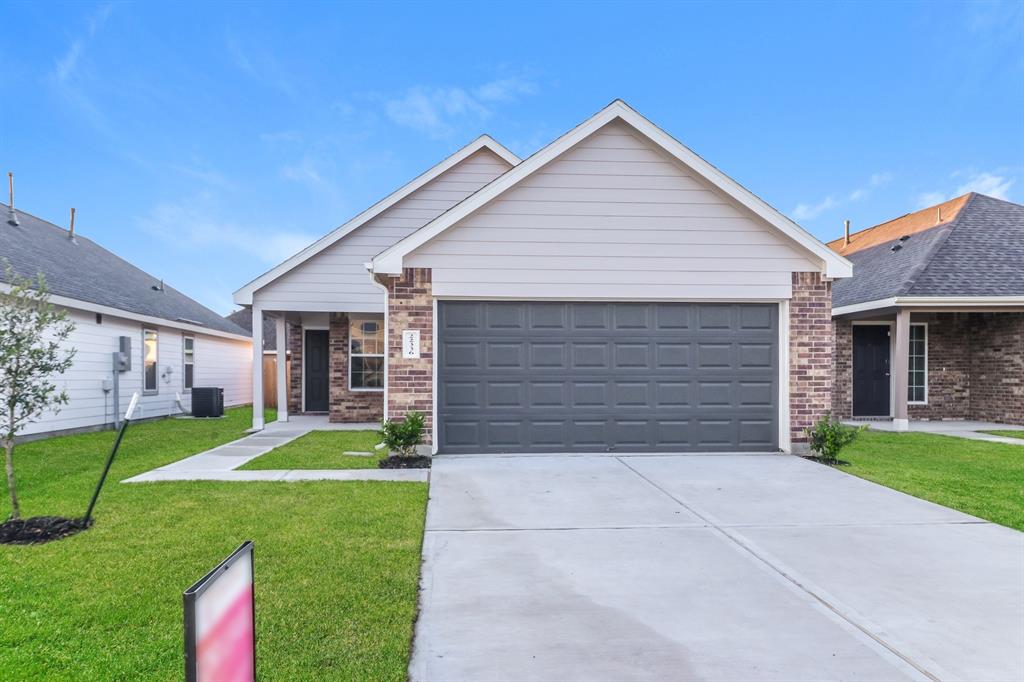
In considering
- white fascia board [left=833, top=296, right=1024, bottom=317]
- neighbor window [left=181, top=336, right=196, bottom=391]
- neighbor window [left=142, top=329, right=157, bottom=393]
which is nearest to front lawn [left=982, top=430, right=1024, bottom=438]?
white fascia board [left=833, top=296, right=1024, bottom=317]

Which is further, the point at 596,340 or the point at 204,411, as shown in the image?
the point at 204,411

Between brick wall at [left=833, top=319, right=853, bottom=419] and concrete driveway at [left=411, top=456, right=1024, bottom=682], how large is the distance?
28.8ft

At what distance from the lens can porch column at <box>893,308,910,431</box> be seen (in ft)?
39.1

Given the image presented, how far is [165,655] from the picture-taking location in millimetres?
2850

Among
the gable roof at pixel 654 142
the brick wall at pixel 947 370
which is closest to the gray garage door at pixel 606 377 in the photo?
the gable roof at pixel 654 142

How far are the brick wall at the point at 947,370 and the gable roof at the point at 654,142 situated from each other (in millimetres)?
8147

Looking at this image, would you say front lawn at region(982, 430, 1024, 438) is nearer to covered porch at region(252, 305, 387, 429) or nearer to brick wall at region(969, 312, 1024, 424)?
brick wall at region(969, 312, 1024, 424)

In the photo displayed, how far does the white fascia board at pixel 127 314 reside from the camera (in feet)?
35.4

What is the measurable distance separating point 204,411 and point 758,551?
602 inches

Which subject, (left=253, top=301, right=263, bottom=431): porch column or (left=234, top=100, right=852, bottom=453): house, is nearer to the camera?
(left=234, top=100, right=852, bottom=453): house

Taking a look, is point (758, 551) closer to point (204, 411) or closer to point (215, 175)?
point (204, 411)

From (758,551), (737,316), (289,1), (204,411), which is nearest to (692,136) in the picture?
(289,1)

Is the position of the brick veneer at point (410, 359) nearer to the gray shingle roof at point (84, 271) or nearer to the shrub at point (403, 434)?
the shrub at point (403, 434)

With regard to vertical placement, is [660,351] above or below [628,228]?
below
